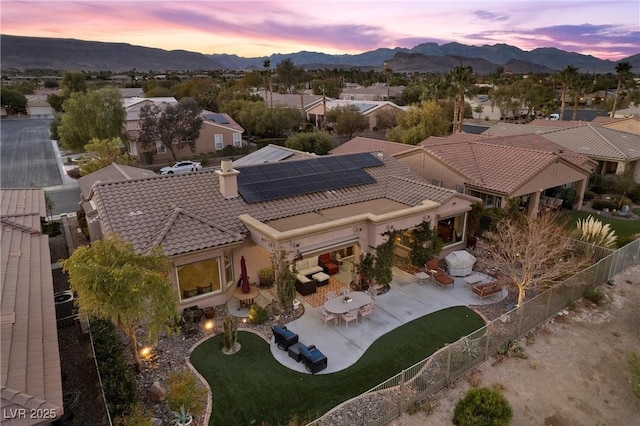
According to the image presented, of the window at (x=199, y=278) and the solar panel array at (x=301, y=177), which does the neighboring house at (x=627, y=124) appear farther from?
the window at (x=199, y=278)

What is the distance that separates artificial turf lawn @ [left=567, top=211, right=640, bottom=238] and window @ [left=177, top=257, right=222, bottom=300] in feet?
80.7

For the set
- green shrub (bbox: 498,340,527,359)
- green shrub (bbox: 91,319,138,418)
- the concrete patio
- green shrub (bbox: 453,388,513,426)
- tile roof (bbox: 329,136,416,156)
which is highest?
tile roof (bbox: 329,136,416,156)

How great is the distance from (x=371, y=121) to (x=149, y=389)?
Answer: 64378 mm

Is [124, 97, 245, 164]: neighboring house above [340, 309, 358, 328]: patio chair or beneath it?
above

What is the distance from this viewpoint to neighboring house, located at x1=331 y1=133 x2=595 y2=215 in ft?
90.4

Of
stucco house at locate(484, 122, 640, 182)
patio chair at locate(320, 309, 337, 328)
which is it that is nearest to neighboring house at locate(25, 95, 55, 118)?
stucco house at locate(484, 122, 640, 182)

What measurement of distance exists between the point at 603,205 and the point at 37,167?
201ft

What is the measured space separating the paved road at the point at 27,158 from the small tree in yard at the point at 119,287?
109 feet

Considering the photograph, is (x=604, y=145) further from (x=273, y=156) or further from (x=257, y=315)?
(x=257, y=315)

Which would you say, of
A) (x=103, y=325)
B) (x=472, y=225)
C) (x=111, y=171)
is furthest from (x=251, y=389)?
(x=111, y=171)

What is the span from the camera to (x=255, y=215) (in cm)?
2025

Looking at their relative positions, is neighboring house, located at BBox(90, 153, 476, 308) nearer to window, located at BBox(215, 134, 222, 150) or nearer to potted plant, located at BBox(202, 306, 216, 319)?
potted plant, located at BBox(202, 306, 216, 319)

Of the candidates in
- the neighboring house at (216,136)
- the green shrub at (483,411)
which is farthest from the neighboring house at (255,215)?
the neighboring house at (216,136)

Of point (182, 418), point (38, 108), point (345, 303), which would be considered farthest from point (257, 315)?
point (38, 108)
